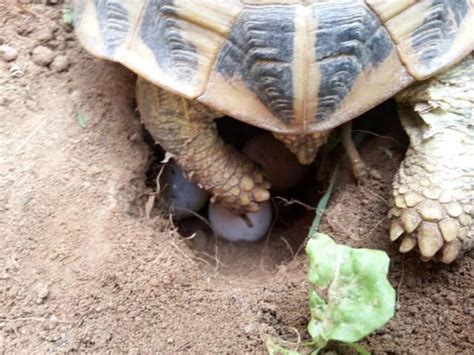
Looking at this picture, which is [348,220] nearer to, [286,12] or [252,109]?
[252,109]

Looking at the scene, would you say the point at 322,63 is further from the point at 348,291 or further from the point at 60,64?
the point at 60,64

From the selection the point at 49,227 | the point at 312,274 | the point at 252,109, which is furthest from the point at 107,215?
the point at 312,274

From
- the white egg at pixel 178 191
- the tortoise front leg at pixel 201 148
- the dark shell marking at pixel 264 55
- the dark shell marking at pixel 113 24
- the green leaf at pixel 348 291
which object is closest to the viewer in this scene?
the green leaf at pixel 348 291

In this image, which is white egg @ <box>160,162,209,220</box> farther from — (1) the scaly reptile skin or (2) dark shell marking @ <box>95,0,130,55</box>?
(1) the scaly reptile skin

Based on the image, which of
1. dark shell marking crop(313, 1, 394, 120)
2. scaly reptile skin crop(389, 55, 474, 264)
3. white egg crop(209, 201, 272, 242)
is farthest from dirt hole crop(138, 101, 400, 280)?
dark shell marking crop(313, 1, 394, 120)

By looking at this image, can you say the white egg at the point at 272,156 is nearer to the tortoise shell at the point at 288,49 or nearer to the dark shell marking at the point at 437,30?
the tortoise shell at the point at 288,49

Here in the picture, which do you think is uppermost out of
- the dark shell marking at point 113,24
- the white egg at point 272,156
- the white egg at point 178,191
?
the dark shell marking at point 113,24

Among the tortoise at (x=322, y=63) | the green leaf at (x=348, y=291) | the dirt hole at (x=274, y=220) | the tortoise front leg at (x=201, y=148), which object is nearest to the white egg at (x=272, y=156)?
the dirt hole at (x=274, y=220)
